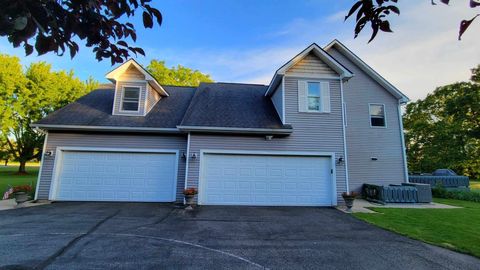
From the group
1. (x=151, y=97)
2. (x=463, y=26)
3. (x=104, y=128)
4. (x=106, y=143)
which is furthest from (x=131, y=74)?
(x=463, y=26)

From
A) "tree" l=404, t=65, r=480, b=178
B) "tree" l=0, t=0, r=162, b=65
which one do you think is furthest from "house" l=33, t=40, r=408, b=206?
"tree" l=404, t=65, r=480, b=178

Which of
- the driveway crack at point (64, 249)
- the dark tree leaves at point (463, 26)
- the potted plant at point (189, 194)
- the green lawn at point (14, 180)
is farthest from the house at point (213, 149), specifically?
the dark tree leaves at point (463, 26)

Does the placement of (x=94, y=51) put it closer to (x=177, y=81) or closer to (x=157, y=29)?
(x=157, y=29)

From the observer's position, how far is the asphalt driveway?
4.12 meters

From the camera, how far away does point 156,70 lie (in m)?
26.1

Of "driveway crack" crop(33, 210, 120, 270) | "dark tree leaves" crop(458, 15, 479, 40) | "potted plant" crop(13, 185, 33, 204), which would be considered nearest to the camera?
"dark tree leaves" crop(458, 15, 479, 40)

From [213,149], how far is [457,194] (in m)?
13.5

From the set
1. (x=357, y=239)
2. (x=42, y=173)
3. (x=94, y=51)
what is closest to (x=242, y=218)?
(x=357, y=239)

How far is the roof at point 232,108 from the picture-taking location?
9.71m

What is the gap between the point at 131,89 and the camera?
35.7 ft

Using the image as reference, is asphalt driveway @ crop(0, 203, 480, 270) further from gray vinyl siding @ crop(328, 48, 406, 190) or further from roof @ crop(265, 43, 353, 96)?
roof @ crop(265, 43, 353, 96)

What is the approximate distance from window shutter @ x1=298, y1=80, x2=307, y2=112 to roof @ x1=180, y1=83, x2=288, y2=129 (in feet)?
3.62

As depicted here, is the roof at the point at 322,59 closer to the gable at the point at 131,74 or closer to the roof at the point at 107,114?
the roof at the point at 107,114

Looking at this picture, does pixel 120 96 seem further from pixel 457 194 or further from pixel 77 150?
pixel 457 194
